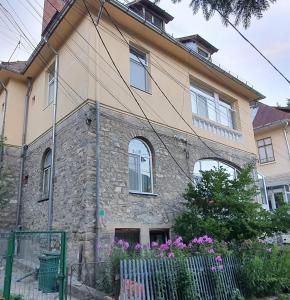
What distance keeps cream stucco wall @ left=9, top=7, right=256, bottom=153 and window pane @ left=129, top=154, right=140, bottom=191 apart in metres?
1.63

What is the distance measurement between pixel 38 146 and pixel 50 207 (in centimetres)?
318

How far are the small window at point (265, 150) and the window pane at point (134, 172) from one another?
49.4 ft

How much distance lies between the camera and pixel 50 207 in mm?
10312

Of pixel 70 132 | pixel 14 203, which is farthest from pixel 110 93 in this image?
pixel 14 203

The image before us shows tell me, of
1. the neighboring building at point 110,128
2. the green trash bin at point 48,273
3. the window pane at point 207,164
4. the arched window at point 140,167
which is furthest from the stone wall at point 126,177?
the green trash bin at point 48,273

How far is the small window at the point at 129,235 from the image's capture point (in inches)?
367

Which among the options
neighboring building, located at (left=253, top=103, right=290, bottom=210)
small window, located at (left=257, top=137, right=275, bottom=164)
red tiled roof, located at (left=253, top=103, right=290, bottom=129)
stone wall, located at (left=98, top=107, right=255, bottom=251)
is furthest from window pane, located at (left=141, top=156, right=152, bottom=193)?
red tiled roof, located at (left=253, top=103, right=290, bottom=129)

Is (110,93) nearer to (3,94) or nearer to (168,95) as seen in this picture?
(168,95)

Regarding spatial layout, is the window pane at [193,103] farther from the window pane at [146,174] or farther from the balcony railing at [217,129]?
the window pane at [146,174]

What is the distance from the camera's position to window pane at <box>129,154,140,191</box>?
10.0m

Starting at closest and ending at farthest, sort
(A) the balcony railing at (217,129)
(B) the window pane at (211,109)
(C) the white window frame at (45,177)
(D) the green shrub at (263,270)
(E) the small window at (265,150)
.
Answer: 1. (D) the green shrub at (263,270)
2. (C) the white window frame at (45,177)
3. (A) the balcony railing at (217,129)
4. (B) the window pane at (211,109)
5. (E) the small window at (265,150)

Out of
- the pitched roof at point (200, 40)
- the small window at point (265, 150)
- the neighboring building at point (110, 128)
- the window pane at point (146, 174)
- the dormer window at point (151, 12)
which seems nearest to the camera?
the neighboring building at point (110, 128)

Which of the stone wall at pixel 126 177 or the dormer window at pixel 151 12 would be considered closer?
the stone wall at pixel 126 177

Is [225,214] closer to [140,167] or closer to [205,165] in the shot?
[140,167]
